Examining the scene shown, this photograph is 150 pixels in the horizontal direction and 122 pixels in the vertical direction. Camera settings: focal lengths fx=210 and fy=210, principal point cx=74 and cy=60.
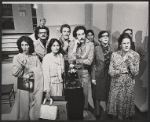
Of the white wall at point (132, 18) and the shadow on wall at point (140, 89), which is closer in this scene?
the white wall at point (132, 18)

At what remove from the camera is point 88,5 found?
2629mm

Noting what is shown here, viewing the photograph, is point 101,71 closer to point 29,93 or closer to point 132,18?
point 132,18

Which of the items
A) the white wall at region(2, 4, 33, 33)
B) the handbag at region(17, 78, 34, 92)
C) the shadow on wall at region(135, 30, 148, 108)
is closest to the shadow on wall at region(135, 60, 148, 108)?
the shadow on wall at region(135, 30, 148, 108)

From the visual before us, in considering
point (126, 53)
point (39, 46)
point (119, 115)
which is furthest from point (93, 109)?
point (39, 46)

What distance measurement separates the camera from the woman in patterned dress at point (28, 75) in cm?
261

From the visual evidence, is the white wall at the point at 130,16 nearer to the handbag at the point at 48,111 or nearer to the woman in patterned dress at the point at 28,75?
the woman in patterned dress at the point at 28,75

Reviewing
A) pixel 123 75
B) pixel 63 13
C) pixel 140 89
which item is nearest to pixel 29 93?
pixel 63 13

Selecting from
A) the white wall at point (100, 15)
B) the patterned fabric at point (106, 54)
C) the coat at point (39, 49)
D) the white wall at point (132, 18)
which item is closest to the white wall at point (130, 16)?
the white wall at point (132, 18)

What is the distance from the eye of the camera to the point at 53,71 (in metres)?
2.65

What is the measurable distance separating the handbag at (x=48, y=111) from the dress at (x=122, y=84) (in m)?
0.72

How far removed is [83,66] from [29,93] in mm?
774

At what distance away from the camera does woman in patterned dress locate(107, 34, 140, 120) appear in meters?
2.66

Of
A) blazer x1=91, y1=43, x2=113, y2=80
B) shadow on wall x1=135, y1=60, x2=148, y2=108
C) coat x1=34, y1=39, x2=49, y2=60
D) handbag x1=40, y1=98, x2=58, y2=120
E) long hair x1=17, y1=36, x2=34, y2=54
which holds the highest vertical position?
long hair x1=17, y1=36, x2=34, y2=54

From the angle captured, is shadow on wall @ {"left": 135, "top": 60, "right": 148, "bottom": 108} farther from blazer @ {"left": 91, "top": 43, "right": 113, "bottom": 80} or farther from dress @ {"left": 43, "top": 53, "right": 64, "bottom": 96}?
dress @ {"left": 43, "top": 53, "right": 64, "bottom": 96}
